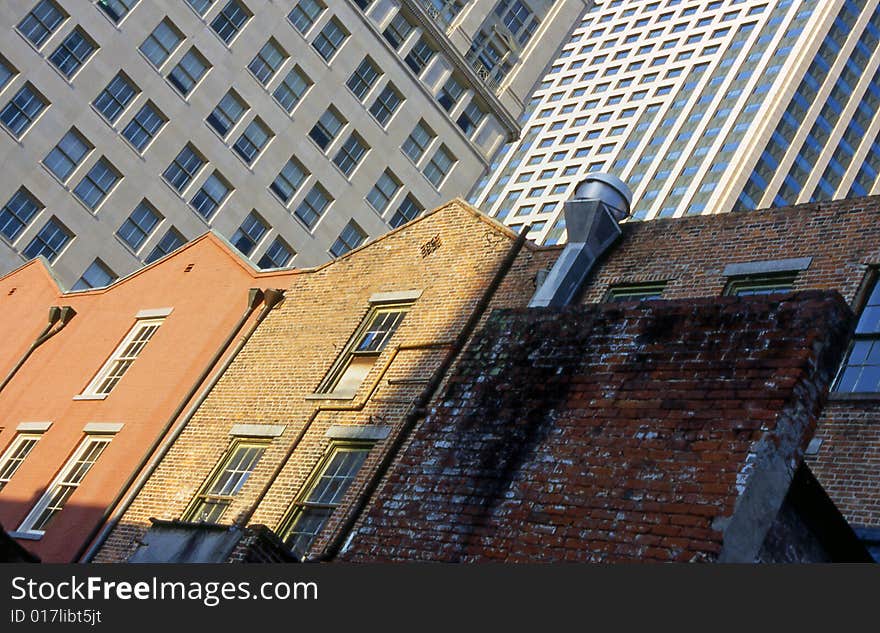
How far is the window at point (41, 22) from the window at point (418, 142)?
1685 centimetres

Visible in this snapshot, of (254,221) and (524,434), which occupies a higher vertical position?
(254,221)

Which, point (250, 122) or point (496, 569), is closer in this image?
point (496, 569)

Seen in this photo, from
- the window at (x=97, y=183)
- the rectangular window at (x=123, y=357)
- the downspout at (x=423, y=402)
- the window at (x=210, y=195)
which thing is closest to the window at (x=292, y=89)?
the window at (x=210, y=195)

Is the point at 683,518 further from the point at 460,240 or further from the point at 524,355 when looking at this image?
the point at 460,240

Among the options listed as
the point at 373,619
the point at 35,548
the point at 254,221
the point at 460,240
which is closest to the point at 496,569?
the point at 373,619

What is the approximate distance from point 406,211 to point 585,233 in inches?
1506

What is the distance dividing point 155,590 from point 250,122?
48.2 metres

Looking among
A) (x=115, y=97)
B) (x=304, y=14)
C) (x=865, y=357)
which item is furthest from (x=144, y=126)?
(x=865, y=357)

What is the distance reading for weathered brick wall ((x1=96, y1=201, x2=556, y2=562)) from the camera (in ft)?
67.1

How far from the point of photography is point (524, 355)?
935cm

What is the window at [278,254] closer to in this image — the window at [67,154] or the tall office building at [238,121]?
the tall office building at [238,121]

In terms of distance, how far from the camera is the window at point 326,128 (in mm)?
55344

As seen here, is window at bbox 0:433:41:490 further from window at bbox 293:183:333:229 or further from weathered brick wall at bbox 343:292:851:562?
window at bbox 293:183:333:229

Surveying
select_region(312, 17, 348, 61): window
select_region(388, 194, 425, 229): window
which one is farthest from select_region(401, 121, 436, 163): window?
select_region(312, 17, 348, 61): window
